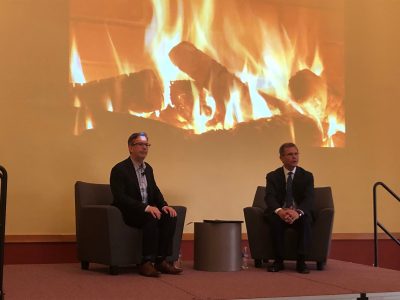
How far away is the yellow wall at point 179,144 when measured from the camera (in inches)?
211

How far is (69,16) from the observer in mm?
5586

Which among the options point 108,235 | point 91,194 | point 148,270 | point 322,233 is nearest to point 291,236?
point 322,233

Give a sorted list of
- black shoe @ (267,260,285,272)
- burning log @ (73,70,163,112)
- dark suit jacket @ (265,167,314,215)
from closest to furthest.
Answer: black shoe @ (267,260,285,272) → dark suit jacket @ (265,167,314,215) → burning log @ (73,70,163,112)

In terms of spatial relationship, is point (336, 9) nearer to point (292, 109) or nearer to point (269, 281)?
point (292, 109)

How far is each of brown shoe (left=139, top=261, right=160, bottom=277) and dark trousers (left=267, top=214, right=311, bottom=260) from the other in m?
1.13

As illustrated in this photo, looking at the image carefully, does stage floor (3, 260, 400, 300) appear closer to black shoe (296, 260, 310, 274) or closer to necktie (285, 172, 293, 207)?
black shoe (296, 260, 310, 274)

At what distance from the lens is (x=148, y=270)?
4.31 m

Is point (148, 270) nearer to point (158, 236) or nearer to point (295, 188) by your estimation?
point (158, 236)

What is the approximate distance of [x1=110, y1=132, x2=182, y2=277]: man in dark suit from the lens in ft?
14.5

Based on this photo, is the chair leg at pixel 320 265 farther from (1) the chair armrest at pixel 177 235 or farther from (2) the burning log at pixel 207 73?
(2) the burning log at pixel 207 73

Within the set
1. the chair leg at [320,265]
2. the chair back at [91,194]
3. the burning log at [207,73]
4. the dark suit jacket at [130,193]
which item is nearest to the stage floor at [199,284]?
the chair leg at [320,265]

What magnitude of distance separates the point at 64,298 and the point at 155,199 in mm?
1622

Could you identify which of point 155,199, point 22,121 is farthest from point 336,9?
point 22,121

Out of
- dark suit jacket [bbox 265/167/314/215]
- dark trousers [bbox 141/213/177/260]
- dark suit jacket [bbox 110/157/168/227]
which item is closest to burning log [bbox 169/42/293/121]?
dark suit jacket [bbox 265/167/314/215]
